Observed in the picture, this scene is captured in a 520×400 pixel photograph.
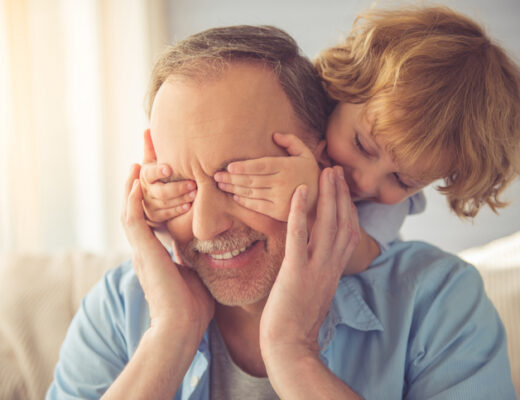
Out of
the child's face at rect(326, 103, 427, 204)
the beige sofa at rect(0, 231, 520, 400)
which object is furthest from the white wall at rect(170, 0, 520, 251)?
the child's face at rect(326, 103, 427, 204)

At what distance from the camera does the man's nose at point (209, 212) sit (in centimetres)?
123

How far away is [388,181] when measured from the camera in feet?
4.50

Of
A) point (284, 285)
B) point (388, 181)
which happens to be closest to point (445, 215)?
point (388, 181)

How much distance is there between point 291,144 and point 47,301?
1.15 m

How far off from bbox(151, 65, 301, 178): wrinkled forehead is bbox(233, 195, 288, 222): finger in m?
0.10

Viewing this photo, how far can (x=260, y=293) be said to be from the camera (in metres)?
1.36

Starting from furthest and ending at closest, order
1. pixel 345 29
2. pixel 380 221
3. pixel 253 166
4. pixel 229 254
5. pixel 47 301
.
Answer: pixel 345 29, pixel 47 301, pixel 380 221, pixel 229 254, pixel 253 166

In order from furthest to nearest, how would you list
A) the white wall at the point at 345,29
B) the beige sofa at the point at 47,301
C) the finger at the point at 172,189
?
the white wall at the point at 345,29, the beige sofa at the point at 47,301, the finger at the point at 172,189

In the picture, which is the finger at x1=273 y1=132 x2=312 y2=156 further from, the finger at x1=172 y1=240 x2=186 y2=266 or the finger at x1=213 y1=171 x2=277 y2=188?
the finger at x1=172 y1=240 x2=186 y2=266

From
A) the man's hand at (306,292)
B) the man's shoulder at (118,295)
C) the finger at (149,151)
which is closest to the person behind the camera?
the man's hand at (306,292)

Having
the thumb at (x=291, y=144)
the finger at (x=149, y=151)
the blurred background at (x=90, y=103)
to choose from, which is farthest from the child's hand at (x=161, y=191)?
the blurred background at (x=90, y=103)

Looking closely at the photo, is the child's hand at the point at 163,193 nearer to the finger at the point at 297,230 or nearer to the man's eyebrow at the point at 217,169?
the man's eyebrow at the point at 217,169

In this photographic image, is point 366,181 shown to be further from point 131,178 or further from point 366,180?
point 131,178

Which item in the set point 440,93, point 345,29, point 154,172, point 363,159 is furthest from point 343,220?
point 345,29
